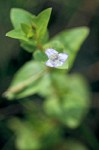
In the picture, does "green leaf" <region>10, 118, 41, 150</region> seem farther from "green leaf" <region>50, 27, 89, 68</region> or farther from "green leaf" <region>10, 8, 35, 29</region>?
"green leaf" <region>10, 8, 35, 29</region>

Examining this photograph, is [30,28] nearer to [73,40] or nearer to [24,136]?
[73,40]

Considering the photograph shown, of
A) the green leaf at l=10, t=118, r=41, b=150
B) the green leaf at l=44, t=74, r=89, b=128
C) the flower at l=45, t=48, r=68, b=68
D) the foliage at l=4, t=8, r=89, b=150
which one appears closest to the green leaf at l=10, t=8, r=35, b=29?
the foliage at l=4, t=8, r=89, b=150

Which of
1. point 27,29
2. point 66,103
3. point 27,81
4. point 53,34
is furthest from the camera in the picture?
point 53,34

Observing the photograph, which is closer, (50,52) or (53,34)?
(50,52)

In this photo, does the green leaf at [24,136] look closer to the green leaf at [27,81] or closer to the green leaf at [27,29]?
the green leaf at [27,81]

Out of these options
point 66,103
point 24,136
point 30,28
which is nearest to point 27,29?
point 30,28

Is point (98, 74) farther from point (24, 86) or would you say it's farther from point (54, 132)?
point (24, 86)

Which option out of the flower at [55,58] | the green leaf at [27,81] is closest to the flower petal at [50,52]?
the flower at [55,58]
